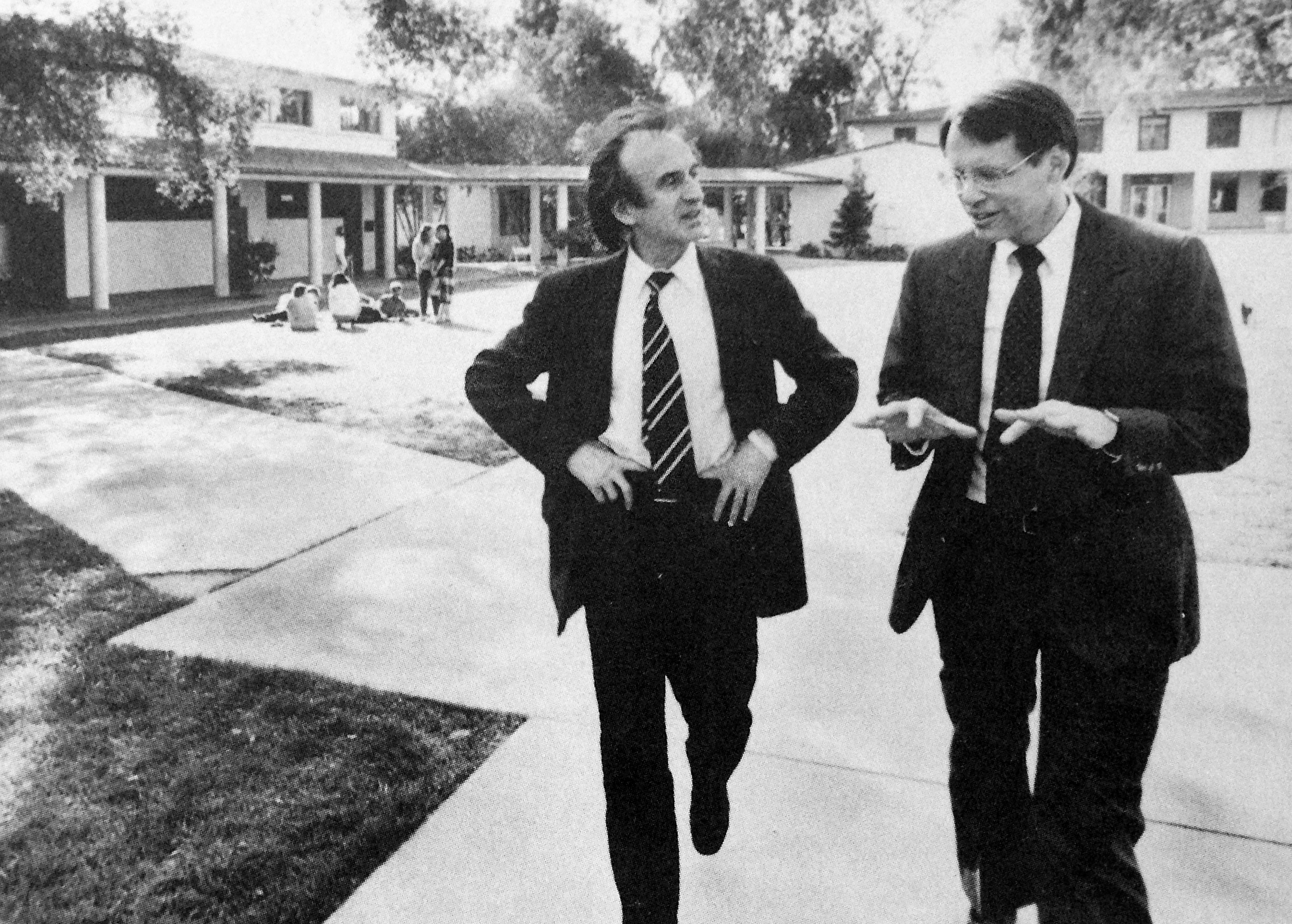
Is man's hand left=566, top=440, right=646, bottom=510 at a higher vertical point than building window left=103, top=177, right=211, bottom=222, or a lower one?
lower

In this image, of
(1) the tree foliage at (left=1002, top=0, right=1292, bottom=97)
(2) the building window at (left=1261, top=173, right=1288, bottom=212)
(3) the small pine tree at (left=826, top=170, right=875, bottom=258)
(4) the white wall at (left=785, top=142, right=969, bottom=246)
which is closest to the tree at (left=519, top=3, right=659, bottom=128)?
(4) the white wall at (left=785, top=142, right=969, bottom=246)

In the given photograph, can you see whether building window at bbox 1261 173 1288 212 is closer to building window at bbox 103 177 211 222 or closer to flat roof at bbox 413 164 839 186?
flat roof at bbox 413 164 839 186

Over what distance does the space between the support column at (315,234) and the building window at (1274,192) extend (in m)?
45.0

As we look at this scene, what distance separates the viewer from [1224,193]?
57000mm

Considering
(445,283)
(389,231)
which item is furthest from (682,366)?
(389,231)

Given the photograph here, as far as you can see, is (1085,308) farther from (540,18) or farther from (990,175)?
(540,18)

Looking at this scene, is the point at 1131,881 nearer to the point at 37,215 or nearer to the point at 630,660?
the point at 630,660

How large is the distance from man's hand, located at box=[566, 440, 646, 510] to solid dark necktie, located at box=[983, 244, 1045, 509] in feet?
2.65

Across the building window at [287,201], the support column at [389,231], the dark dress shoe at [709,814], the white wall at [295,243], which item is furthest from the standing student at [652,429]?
the support column at [389,231]

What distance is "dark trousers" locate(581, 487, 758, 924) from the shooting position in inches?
112

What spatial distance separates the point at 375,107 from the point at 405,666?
111 feet

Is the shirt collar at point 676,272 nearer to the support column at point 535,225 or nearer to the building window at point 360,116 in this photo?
the building window at point 360,116

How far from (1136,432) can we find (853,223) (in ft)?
142

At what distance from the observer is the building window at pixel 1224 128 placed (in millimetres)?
55406
